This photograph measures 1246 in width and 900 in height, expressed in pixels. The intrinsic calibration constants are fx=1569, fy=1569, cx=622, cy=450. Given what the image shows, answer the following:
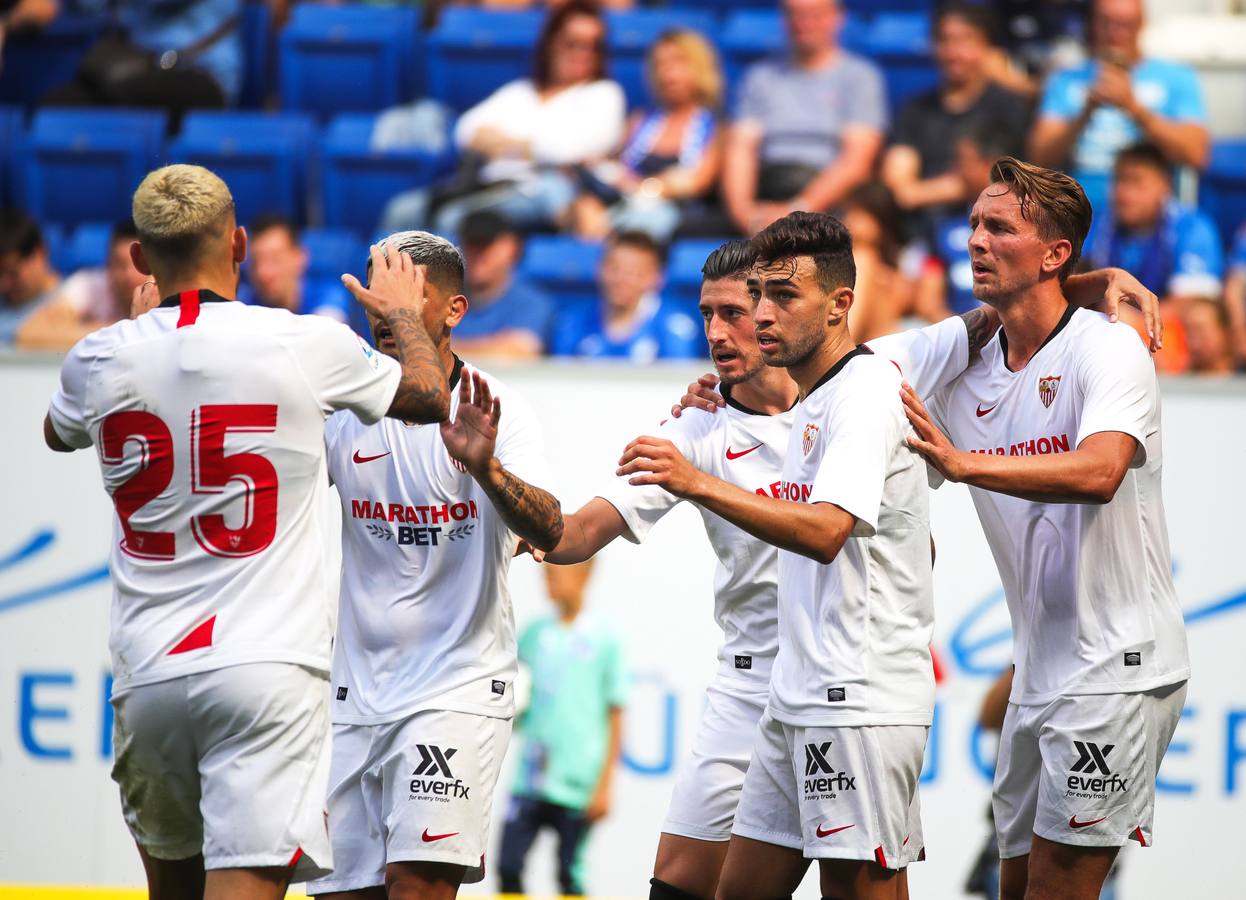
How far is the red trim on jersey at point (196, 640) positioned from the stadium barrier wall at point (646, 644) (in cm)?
334

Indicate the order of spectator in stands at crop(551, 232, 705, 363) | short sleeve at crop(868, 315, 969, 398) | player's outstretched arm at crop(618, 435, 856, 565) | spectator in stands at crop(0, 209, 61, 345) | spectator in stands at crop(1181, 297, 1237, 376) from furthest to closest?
spectator in stands at crop(0, 209, 61, 345)
spectator in stands at crop(551, 232, 705, 363)
spectator in stands at crop(1181, 297, 1237, 376)
short sleeve at crop(868, 315, 969, 398)
player's outstretched arm at crop(618, 435, 856, 565)

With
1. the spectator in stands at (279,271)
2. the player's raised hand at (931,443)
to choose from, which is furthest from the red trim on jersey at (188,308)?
the spectator in stands at (279,271)

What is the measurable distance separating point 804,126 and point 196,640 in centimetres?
683

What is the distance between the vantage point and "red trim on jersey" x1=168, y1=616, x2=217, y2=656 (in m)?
3.83

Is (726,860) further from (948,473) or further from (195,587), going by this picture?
(195,587)

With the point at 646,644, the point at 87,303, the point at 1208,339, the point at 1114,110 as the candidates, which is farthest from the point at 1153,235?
the point at 87,303

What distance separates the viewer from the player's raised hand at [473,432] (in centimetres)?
419

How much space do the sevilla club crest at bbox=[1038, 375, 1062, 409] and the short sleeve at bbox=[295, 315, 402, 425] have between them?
74.1 inches

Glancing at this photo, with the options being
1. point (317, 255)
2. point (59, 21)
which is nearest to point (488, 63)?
point (317, 255)

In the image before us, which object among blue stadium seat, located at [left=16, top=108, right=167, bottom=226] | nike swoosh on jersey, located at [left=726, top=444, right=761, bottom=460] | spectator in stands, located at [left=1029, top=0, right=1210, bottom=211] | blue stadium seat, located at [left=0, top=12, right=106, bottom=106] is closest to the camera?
nike swoosh on jersey, located at [left=726, top=444, right=761, bottom=460]

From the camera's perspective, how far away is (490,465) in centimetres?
421

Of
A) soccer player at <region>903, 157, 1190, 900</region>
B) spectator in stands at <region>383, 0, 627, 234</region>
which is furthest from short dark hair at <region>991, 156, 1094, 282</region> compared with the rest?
spectator in stands at <region>383, 0, 627, 234</region>

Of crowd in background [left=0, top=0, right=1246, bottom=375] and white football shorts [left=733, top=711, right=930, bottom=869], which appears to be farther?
crowd in background [left=0, top=0, right=1246, bottom=375]

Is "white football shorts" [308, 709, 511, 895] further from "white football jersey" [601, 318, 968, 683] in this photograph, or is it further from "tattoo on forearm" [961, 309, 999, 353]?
"tattoo on forearm" [961, 309, 999, 353]
